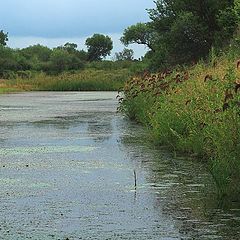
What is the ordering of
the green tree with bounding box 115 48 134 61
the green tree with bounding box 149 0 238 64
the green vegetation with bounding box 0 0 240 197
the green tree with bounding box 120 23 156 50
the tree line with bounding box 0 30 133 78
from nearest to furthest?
the green vegetation with bounding box 0 0 240 197
the green tree with bounding box 149 0 238 64
the green tree with bounding box 120 23 156 50
the tree line with bounding box 0 30 133 78
the green tree with bounding box 115 48 134 61

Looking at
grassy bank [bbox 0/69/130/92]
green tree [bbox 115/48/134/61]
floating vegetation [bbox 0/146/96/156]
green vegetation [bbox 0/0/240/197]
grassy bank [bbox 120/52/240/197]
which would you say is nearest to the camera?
grassy bank [bbox 120/52/240/197]

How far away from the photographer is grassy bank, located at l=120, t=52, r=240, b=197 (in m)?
7.35

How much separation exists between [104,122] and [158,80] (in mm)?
3412

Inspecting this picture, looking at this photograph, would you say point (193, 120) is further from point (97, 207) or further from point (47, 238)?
point (47, 238)

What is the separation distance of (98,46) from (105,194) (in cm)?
12364

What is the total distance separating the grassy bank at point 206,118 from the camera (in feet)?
24.1

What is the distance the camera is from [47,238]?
5844 millimetres

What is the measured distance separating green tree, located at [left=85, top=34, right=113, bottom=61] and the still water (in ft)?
378

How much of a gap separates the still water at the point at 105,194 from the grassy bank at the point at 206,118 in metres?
0.33

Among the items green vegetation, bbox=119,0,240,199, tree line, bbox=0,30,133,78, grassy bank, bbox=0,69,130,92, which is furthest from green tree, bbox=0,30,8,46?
green vegetation, bbox=119,0,240,199

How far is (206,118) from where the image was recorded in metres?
10.4

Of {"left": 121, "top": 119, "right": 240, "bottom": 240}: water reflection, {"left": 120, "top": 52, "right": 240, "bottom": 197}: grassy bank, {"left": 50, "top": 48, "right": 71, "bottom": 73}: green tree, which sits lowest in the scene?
{"left": 121, "top": 119, "right": 240, "bottom": 240}: water reflection

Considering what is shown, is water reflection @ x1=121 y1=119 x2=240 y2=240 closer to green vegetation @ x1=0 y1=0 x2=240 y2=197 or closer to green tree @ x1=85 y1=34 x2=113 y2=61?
green vegetation @ x1=0 y1=0 x2=240 y2=197

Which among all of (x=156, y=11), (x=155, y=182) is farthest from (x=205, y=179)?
(x=156, y=11)
